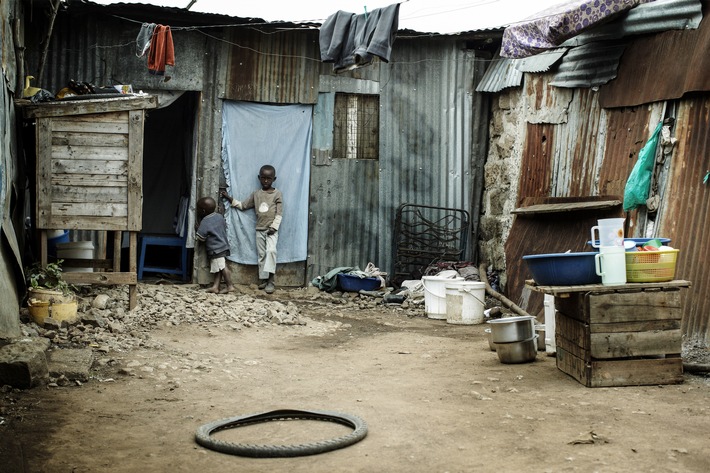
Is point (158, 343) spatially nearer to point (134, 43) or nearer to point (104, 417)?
point (104, 417)

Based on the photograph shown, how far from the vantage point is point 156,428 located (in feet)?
16.9

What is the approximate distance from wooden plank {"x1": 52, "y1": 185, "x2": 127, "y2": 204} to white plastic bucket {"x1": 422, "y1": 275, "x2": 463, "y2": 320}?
13.6 ft

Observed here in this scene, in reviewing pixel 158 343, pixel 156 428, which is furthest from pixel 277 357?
pixel 156 428

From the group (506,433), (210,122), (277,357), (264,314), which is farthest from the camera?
(210,122)

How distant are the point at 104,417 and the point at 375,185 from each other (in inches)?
327

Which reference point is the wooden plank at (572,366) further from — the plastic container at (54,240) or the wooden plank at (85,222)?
the plastic container at (54,240)

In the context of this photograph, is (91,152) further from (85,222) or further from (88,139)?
(85,222)

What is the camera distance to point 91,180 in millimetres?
8977

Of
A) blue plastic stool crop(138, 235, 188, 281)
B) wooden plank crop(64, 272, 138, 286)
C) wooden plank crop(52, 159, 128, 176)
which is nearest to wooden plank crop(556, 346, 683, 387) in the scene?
wooden plank crop(64, 272, 138, 286)

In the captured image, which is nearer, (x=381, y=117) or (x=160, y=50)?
(x=160, y=50)

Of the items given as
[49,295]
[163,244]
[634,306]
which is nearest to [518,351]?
[634,306]

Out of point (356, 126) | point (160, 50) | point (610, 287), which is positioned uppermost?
point (160, 50)

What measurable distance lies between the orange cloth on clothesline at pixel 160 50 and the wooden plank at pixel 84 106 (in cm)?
204

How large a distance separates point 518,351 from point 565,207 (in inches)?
118
